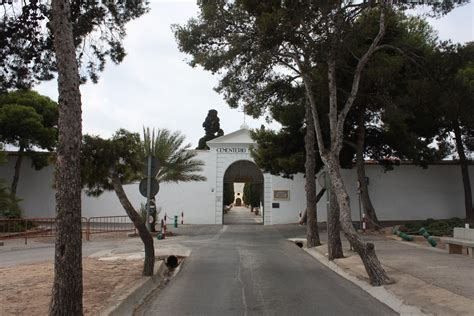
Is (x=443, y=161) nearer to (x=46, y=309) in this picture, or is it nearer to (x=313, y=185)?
(x=313, y=185)

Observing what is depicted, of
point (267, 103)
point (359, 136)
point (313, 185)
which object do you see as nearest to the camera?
point (313, 185)

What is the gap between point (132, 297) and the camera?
27.6ft

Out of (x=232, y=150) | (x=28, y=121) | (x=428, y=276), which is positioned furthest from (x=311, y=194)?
(x=28, y=121)

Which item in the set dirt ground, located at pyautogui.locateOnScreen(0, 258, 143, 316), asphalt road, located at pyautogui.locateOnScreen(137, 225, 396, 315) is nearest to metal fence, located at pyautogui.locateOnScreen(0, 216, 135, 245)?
dirt ground, located at pyautogui.locateOnScreen(0, 258, 143, 316)

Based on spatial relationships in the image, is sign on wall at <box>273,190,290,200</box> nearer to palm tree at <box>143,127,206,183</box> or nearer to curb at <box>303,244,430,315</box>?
palm tree at <box>143,127,206,183</box>

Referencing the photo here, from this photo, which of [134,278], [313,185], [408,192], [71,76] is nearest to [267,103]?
[313,185]

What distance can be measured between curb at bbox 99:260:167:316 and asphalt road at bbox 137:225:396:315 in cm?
21

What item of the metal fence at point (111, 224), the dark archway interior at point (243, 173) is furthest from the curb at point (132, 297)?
the dark archway interior at point (243, 173)

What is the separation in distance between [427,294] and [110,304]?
5.26m

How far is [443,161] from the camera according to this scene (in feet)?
108

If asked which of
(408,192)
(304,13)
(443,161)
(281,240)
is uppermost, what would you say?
(304,13)

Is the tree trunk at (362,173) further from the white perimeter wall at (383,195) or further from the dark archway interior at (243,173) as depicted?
the dark archway interior at (243,173)

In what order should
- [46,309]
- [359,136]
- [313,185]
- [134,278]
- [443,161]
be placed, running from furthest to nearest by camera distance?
1. [443,161]
2. [359,136]
3. [313,185]
4. [134,278]
5. [46,309]

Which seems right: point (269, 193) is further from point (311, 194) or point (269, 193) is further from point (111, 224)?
point (311, 194)
